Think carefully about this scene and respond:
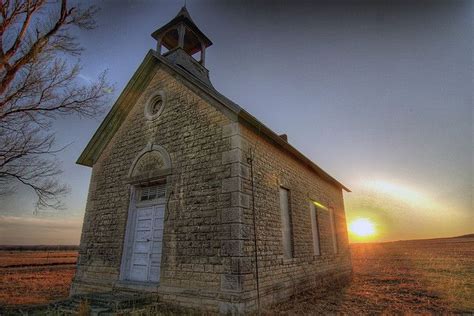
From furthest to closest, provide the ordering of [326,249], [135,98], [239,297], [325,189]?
[325,189] < [326,249] < [135,98] < [239,297]

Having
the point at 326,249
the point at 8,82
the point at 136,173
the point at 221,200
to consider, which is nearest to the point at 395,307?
the point at 326,249

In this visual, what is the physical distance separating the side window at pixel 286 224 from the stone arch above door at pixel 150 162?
367cm

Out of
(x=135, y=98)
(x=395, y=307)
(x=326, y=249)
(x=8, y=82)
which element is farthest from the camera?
(x=326, y=249)

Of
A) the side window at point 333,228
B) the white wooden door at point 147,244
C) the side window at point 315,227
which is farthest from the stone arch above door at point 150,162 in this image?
the side window at point 333,228

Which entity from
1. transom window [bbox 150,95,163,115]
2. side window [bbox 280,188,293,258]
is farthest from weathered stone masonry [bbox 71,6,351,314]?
transom window [bbox 150,95,163,115]

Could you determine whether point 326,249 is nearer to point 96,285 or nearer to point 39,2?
point 96,285

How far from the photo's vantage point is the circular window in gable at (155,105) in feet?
27.7

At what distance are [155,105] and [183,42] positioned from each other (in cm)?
378

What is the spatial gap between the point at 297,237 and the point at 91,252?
21.7ft

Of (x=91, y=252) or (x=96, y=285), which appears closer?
(x=96, y=285)

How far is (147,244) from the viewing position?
23.9 ft

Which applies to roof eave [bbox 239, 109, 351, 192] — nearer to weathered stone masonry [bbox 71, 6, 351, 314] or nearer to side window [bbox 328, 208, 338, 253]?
weathered stone masonry [bbox 71, 6, 351, 314]

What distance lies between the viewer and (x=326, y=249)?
34.9 feet

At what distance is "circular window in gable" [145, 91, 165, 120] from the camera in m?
8.46
